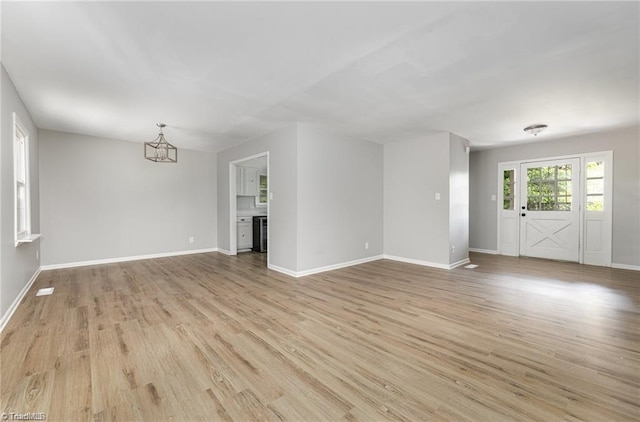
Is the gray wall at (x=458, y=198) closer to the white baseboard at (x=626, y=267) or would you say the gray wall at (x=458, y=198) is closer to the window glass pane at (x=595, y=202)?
the window glass pane at (x=595, y=202)

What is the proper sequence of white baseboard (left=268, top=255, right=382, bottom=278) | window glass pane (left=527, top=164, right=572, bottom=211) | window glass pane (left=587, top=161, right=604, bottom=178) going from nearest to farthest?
white baseboard (left=268, top=255, right=382, bottom=278) < window glass pane (left=587, top=161, right=604, bottom=178) < window glass pane (left=527, top=164, right=572, bottom=211)

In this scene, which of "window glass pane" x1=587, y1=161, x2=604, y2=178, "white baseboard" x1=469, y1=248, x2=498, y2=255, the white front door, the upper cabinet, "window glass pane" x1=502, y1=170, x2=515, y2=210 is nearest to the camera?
"window glass pane" x1=587, y1=161, x2=604, y2=178

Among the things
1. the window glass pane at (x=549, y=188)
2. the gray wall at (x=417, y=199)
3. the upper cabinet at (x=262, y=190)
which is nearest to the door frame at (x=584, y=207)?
the window glass pane at (x=549, y=188)

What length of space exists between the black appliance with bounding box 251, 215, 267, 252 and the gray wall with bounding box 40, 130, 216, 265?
0.99 meters

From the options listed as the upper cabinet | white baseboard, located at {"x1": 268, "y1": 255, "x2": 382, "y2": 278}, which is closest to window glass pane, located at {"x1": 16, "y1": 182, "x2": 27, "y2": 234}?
white baseboard, located at {"x1": 268, "y1": 255, "x2": 382, "y2": 278}

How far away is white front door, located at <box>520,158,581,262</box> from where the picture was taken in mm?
5523

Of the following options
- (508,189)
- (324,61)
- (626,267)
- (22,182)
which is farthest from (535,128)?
(22,182)

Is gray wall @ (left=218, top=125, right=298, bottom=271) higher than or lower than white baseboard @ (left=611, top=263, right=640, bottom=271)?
higher

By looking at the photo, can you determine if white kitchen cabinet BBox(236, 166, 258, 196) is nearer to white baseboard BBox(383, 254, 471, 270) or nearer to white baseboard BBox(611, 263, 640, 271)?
white baseboard BBox(383, 254, 471, 270)

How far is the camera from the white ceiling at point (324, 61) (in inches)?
75.1

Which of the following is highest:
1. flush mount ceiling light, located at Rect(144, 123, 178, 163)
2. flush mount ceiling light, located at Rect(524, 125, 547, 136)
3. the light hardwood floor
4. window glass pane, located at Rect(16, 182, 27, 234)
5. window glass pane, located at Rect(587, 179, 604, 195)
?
flush mount ceiling light, located at Rect(524, 125, 547, 136)

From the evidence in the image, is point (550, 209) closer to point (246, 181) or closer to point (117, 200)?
point (246, 181)

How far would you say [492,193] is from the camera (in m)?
6.59

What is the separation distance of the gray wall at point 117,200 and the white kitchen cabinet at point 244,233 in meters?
0.67
